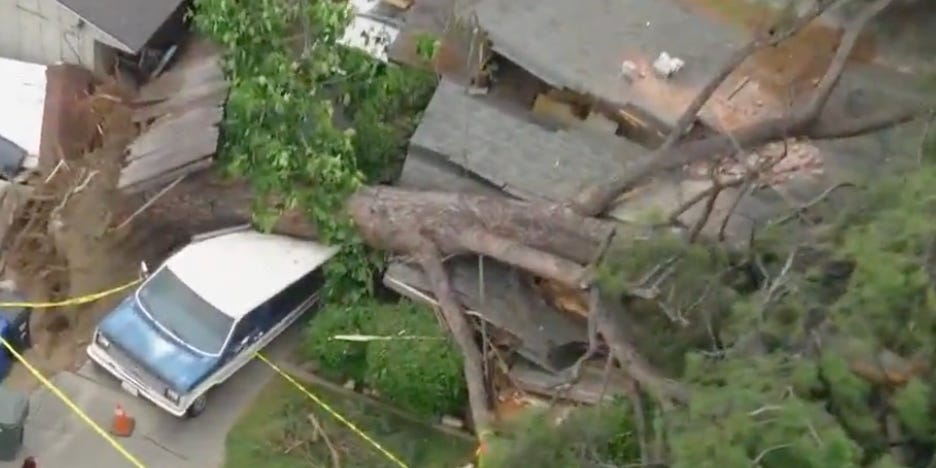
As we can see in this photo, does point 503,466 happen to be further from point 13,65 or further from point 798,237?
point 13,65

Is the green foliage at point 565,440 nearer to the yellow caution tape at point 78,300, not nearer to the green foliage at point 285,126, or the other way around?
→ the green foliage at point 285,126

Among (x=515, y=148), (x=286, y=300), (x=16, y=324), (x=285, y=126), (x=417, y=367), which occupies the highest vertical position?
(x=515, y=148)

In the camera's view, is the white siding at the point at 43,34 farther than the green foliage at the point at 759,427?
Yes

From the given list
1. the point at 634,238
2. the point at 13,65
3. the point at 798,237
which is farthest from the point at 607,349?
the point at 13,65

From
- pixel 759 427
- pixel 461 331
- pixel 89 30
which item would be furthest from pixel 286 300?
pixel 759 427

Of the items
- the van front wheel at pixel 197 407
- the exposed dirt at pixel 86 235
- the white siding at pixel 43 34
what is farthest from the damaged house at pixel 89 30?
the van front wheel at pixel 197 407

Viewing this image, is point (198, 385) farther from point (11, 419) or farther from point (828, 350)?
point (828, 350)
